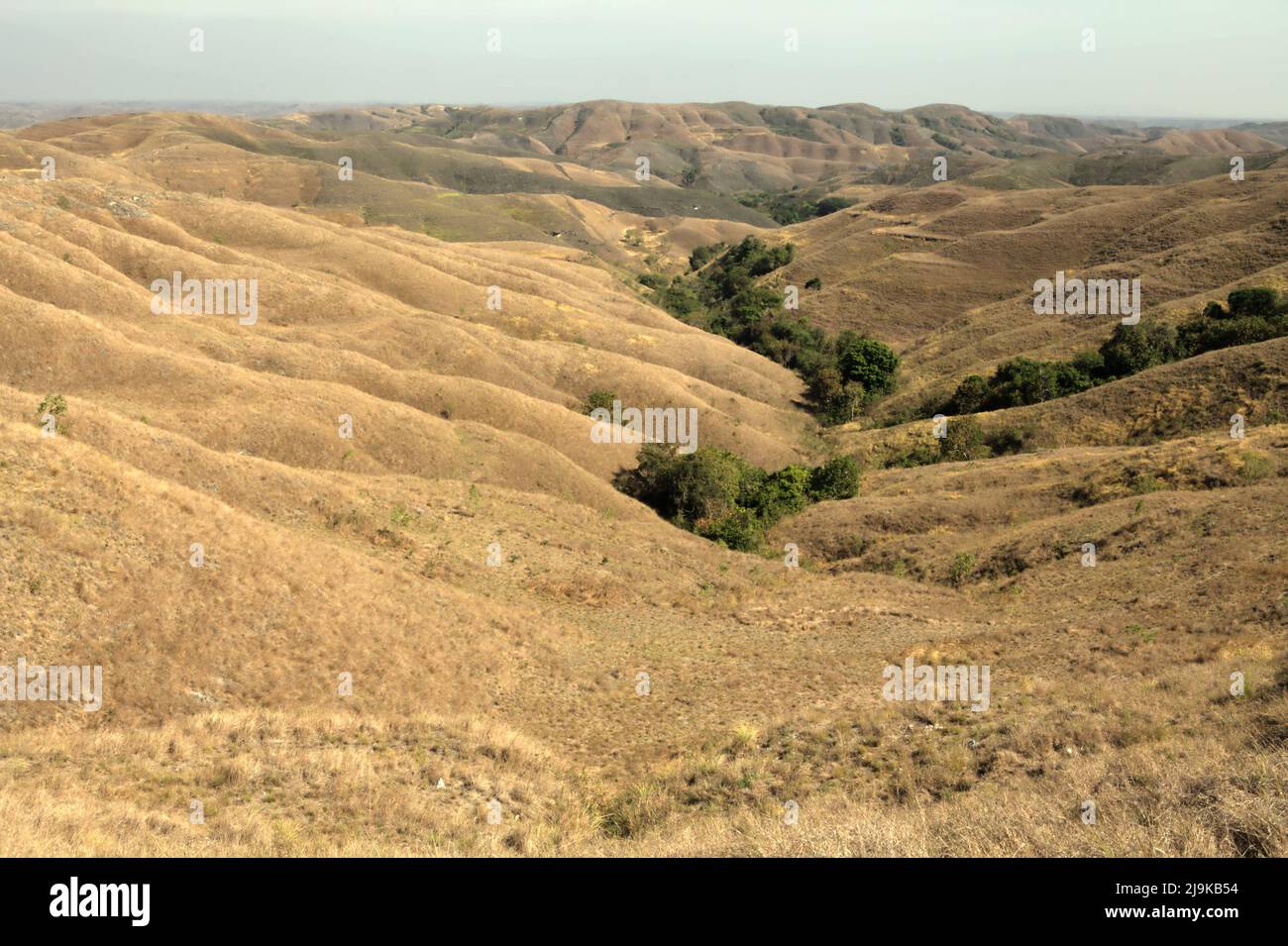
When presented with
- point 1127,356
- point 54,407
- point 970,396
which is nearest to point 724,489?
point 54,407

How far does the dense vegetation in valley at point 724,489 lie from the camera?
36.4m

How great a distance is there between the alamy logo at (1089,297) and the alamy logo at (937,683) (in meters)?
55.4

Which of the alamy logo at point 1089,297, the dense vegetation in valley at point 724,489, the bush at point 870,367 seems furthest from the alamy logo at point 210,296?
the alamy logo at point 1089,297

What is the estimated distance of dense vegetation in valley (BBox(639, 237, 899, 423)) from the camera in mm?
64938

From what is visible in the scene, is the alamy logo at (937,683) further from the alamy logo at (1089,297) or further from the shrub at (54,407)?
the alamy logo at (1089,297)

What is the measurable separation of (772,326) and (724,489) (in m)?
49.5

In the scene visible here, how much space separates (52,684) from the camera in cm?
1477

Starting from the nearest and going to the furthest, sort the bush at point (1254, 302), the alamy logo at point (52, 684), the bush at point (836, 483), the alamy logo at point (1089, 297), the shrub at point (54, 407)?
1. the alamy logo at point (52, 684)
2. the shrub at point (54, 407)
3. the bush at point (836, 483)
4. the bush at point (1254, 302)
5. the alamy logo at point (1089, 297)

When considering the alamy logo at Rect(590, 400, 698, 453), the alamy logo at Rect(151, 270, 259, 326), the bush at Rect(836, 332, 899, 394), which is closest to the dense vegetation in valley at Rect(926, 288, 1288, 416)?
the bush at Rect(836, 332, 899, 394)

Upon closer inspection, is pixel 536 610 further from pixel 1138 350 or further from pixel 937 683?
pixel 1138 350

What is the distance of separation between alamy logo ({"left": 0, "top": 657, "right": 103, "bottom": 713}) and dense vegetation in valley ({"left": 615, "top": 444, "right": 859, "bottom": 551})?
2399 centimetres

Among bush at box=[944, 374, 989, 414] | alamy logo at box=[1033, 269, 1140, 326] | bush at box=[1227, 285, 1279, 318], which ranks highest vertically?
alamy logo at box=[1033, 269, 1140, 326]

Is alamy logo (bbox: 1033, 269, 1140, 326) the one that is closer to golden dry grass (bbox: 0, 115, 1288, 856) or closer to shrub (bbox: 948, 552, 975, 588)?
golden dry grass (bbox: 0, 115, 1288, 856)

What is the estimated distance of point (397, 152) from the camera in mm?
171875
